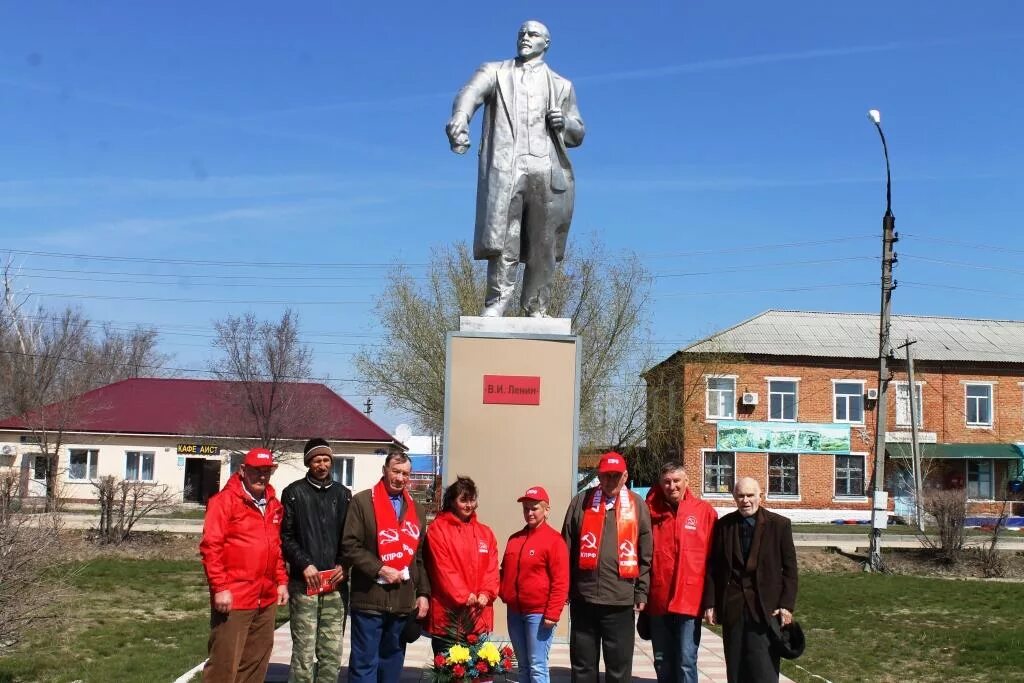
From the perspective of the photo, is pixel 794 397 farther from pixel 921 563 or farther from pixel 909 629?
pixel 909 629

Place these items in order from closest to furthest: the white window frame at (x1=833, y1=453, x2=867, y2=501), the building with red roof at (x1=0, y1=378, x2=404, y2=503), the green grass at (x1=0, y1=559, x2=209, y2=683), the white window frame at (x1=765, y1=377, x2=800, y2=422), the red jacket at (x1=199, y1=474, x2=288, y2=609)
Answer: the red jacket at (x1=199, y1=474, x2=288, y2=609) < the green grass at (x1=0, y1=559, x2=209, y2=683) < the building with red roof at (x1=0, y1=378, x2=404, y2=503) < the white window frame at (x1=833, y1=453, x2=867, y2=501) < the white window frame at (x1=765, y1=377, x2=800, y2=422)

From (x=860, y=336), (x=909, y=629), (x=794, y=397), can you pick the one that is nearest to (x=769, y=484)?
(x=794, y=397)

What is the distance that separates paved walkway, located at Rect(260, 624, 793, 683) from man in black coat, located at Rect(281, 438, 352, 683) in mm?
1092

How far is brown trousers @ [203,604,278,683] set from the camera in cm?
582

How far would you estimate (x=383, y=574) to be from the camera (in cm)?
596

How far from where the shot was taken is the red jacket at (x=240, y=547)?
224 inches

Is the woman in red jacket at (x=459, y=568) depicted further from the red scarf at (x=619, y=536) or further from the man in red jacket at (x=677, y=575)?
the man in red jacket at (x=677, y=575)

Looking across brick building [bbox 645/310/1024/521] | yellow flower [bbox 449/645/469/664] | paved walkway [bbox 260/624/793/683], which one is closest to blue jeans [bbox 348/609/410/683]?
yellow flower [bbox 449/645/469/664]

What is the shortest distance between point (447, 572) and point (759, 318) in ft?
106

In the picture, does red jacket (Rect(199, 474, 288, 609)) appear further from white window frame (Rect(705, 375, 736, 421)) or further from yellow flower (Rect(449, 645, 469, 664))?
white window frame (Rect(705, 375, 736, 421))

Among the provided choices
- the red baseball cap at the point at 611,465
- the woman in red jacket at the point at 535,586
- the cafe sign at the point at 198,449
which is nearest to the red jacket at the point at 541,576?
the woman in red jacket at the point at 535,586

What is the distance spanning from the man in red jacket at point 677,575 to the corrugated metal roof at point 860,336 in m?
27.5

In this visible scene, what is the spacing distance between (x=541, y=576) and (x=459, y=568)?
0.48m

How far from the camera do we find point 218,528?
5.72 metres
